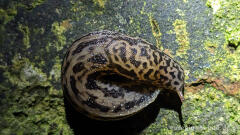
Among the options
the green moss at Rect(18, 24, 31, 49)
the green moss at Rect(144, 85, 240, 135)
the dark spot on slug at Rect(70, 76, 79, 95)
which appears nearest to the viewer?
the dark spot on slug at Rect(70, 76, 79, 95)

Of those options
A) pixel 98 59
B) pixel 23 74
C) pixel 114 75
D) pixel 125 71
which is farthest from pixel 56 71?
pixel 125 71

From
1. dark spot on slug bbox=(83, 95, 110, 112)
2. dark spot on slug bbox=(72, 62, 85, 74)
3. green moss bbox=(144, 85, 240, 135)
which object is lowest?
green moss bbox=(144, 85, 240, 135)

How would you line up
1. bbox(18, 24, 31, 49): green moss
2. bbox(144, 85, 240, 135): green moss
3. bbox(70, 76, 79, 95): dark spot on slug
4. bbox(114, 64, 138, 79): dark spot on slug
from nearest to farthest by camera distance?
bbox(70, 76, 79, 95): dark spot on slug < bbox(114, 64, 138, 79): dark spot on slug < bbox(18, 24, 31, 49): green moss < bbox(144, 85, 240, 135): green moss

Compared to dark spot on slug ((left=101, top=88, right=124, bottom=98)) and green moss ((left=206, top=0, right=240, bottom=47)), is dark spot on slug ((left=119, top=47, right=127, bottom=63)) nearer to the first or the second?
dark spot on slug ((left=101, top=88, right=124, bottom=98))

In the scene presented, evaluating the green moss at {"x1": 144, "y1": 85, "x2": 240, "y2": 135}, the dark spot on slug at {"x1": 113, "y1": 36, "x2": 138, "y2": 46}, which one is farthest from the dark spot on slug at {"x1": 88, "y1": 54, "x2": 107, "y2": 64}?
the green moss at {"x1": 144, "y1": 85, "x2": 240, "y2": 135}

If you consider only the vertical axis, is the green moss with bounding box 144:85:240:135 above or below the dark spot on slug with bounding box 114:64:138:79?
below

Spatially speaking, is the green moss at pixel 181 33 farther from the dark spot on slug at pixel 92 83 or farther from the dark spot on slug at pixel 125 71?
the dark spot on slug at pixel 92 83
